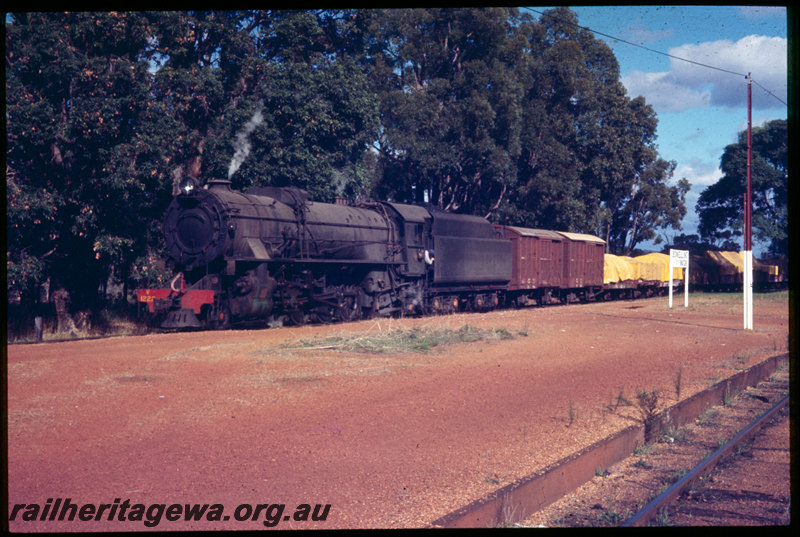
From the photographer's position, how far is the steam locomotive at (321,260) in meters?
17.8

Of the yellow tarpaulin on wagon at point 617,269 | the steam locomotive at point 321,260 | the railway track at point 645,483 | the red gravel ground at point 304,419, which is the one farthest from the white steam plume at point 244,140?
the yellow tarpaulin on wagon at point 617,269

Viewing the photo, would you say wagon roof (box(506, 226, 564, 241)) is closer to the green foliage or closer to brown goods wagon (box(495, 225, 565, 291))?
brown goods wagon (box(495, 225, 565, 291))

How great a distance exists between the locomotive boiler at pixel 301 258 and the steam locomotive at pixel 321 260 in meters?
0.03

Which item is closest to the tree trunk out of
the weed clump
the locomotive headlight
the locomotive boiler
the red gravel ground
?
the locomotive boiler

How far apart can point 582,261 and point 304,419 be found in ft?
94.5

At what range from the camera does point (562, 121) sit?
43.2 metres

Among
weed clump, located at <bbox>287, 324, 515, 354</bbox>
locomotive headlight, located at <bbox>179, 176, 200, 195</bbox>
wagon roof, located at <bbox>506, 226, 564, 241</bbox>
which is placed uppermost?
locomotive headlight, located at <bbox>179, 176, 200, 195</bbox>

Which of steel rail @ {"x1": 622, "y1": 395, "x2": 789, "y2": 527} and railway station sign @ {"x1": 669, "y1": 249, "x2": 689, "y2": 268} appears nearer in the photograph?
steel rail @ {"x1": 622, "y1": 395, "x2": 789, "y2": 527}

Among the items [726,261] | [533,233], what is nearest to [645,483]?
[533,233]

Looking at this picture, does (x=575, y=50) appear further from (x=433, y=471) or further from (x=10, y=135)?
(x=433, y=471)

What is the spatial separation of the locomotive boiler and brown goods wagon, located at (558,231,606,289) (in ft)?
27.8

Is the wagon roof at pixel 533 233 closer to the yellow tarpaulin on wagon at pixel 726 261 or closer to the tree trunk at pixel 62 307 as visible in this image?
the tree trunk at pixel 62 307

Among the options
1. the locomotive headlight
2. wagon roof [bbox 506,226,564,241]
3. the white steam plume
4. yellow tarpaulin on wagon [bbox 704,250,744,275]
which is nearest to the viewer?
the locomotive headlight

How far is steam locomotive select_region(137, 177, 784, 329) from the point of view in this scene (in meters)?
17.8
